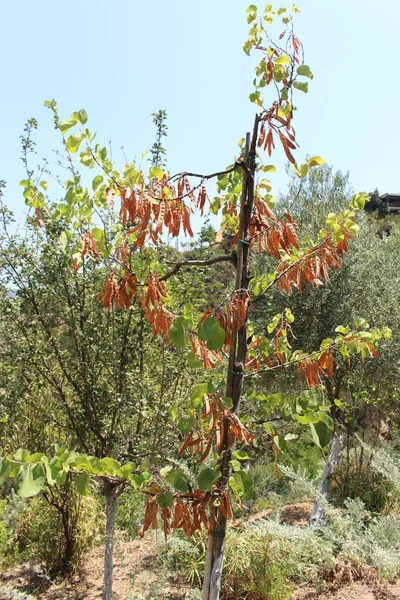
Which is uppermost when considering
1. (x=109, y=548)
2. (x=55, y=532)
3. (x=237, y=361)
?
(x=237, y=361)

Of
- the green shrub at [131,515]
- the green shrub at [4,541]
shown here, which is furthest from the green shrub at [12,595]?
the green shrub at [131,515]

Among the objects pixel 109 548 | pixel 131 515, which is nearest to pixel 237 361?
pixel 109 548

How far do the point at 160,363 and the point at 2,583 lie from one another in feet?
12.0

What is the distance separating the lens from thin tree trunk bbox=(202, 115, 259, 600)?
176 cm

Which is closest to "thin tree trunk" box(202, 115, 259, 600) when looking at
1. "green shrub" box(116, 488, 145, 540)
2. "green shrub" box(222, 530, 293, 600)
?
"green shrub" box(222, 530, 293, 600)

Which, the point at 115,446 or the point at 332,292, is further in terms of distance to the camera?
the point at 332,292

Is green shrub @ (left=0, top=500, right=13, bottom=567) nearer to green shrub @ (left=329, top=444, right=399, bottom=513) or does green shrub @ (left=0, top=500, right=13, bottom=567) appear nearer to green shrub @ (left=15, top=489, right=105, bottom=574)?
A: green shrub @ (left=15, top=489, right=105, bottom=574)

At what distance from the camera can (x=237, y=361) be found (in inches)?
71.3

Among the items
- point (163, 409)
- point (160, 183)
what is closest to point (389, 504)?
point (163, 409)

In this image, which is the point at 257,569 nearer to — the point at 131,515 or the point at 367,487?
the point at 131,515

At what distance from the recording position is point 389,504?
740 centimetres

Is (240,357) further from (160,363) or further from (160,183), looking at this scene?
(160,363)

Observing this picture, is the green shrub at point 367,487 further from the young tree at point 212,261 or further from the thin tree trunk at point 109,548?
the young tree at point 212,261

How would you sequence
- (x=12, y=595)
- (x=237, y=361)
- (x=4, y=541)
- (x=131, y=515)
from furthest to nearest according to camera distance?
(x=131, y=515)
(x=4, y=541)
(x=12, y=595)
(x=237, y=361)
